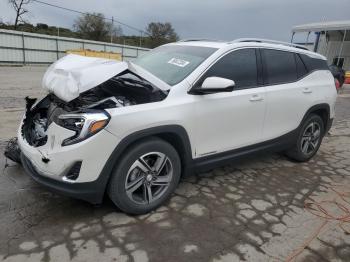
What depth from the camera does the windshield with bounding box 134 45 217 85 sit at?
3.76 meters

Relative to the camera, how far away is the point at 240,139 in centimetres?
413

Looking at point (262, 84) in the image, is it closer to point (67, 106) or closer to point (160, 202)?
point (160, 202)

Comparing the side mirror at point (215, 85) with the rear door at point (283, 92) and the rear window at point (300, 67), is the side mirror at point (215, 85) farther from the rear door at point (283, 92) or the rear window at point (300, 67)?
the rear window at point (300, 67)

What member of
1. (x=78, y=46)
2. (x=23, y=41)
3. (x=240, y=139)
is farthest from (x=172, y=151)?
(x=78, y=46)

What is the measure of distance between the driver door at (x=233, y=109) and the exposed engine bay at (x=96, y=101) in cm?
58

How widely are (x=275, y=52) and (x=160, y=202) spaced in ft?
8.62

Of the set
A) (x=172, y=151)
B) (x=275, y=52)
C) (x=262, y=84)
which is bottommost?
(x=172, y=151)

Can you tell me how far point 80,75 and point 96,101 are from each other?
297mm

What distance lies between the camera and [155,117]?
3.24 metres

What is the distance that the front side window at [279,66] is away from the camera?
4449 mm

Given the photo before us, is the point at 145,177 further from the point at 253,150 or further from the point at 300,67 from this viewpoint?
the point at 300,67

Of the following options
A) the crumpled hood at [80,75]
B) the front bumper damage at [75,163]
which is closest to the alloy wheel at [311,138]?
the crumpled hood at [80,75]

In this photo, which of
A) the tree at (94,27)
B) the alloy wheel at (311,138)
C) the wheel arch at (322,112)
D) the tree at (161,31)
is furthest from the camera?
the tree at (161,31)

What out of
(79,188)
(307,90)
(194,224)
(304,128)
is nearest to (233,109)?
(194,224)
